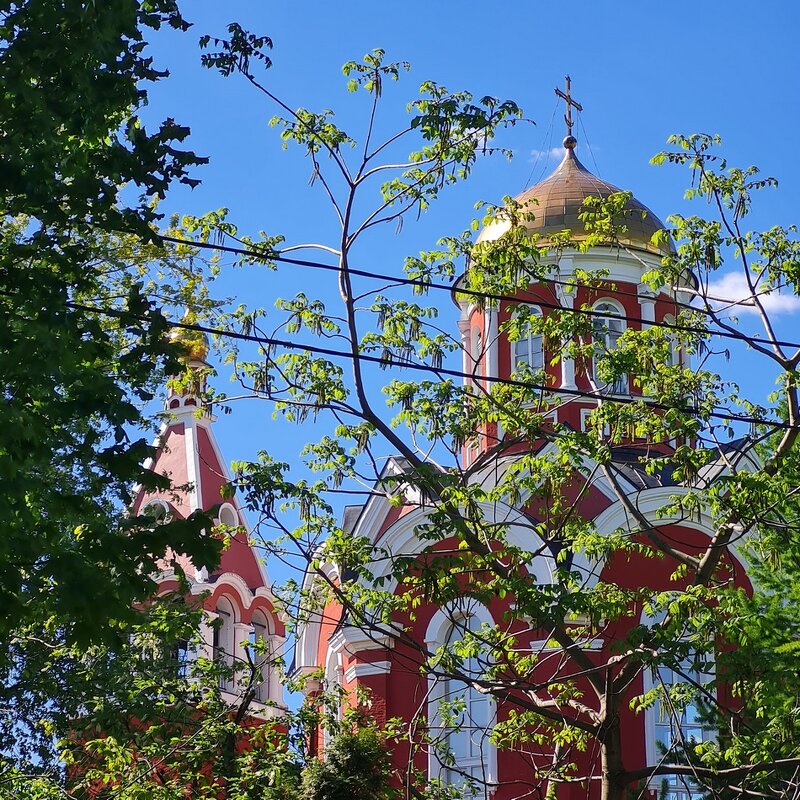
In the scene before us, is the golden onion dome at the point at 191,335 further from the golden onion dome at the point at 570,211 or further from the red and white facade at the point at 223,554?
the golden onion dome at the point at 570,211

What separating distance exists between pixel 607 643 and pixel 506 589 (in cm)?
519

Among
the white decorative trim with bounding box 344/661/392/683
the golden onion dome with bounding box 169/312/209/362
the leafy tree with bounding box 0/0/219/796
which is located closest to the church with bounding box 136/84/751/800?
the white decorative trim with bounding box 344/661/392/683

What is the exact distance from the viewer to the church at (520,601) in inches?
455

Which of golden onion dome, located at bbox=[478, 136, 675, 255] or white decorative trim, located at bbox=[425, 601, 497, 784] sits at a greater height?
golden onion dome, located at bbox=[478, 136, 675, 255]

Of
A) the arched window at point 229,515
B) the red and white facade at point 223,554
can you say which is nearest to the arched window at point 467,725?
the red and white facade at point 223,554

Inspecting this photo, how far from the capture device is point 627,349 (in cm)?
1205

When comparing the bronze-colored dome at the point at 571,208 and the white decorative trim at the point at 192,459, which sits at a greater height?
the bronze-colored dome at the point at 571,208

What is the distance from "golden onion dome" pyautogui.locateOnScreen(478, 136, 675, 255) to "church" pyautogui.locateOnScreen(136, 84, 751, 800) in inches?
1.3

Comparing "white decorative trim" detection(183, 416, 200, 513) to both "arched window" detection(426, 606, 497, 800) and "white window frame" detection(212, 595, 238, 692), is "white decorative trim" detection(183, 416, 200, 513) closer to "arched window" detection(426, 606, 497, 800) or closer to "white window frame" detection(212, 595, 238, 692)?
"white window frame" detection(212, 595, 238, 692)

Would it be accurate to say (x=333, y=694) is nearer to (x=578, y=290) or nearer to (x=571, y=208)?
(x=578, y=290)

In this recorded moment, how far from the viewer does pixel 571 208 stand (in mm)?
19266

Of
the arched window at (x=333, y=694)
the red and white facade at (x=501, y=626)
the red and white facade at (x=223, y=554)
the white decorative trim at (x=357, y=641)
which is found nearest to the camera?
the arched window at (x=333, y=694)

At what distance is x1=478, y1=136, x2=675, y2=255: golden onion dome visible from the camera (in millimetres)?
19000

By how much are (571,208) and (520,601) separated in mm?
9720
